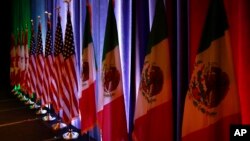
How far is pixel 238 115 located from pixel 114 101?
59.4 inches

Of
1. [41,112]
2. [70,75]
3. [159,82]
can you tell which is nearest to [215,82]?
[159,82]

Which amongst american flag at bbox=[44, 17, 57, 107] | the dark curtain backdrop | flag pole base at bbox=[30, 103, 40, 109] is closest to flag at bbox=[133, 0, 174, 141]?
the dark curtain backdrop


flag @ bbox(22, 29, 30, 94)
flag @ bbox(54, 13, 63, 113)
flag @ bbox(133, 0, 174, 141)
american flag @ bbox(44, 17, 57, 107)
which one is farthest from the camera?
flag @ bbox(22, 29, 30, 94)

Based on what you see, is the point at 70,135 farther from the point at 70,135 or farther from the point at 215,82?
the point at 215,82

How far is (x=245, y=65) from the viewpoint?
7.04 feet

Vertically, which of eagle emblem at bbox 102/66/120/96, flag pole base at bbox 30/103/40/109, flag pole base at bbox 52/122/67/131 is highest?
eagle emblem at bbox 102/66/120/96

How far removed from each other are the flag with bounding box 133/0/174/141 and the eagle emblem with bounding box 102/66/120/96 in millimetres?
651

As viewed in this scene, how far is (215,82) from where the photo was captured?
2072 mm

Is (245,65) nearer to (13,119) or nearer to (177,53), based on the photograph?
(177,53)

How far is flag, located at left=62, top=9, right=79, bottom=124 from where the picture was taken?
14.1 feet

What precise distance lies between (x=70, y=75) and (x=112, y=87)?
4.28ft

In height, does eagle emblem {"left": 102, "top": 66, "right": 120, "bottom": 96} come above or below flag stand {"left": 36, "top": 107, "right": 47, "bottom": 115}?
above

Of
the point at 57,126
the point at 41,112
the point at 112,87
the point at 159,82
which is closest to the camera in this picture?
the point at 159,82

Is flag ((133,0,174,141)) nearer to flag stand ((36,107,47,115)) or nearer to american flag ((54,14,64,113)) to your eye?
american flag ((54,14,64,113))
